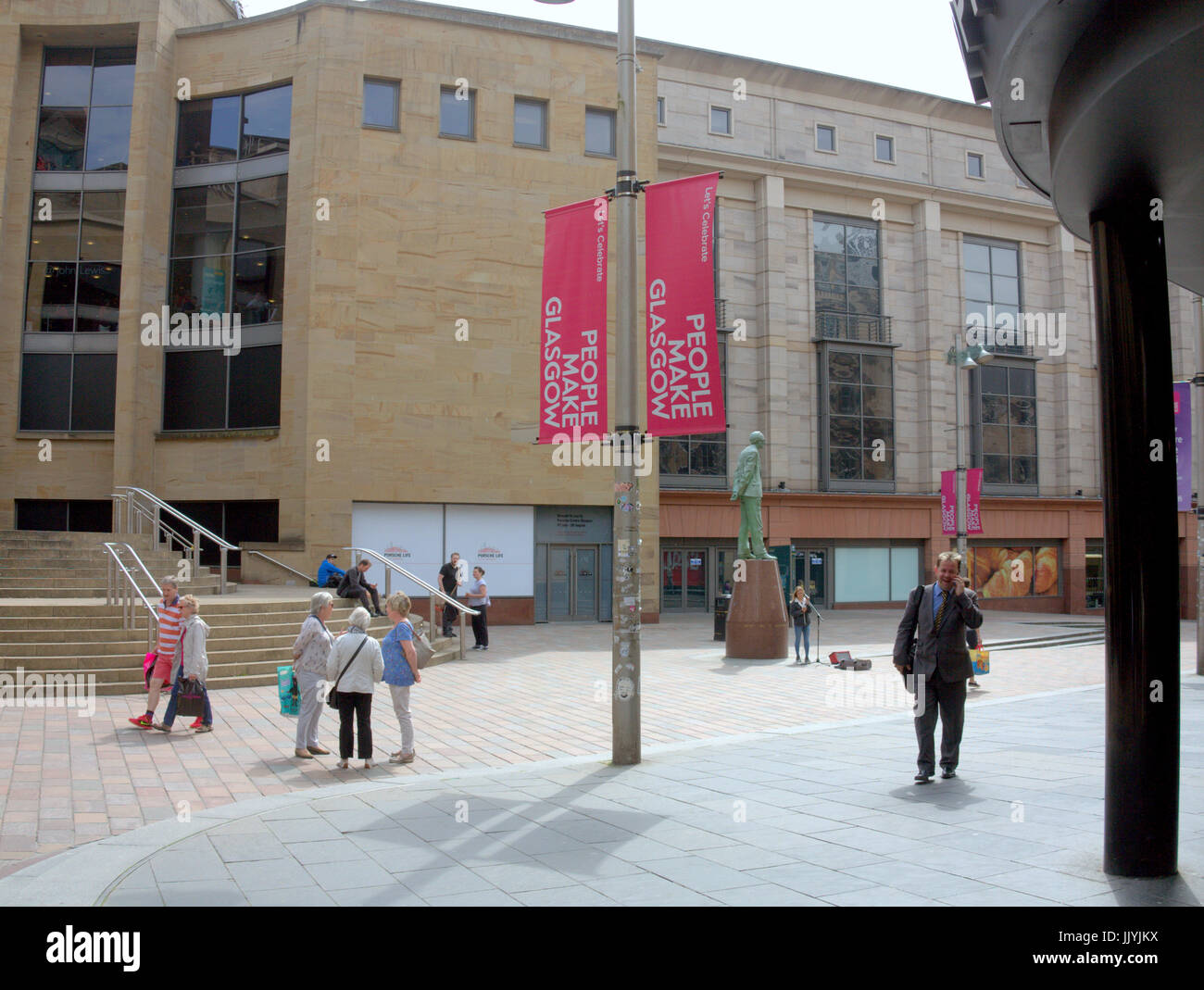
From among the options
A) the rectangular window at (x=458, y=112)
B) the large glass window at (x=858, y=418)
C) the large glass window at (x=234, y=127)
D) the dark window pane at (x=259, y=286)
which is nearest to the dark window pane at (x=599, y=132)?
the rectangular window at (x=458, y=112)

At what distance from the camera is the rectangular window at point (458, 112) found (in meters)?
26.7

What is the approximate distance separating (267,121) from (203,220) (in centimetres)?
325

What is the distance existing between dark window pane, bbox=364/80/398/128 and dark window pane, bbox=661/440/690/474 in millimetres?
12981

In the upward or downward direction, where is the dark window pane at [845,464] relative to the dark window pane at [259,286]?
downward

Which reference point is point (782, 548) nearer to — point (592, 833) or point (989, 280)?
point (989, 280)

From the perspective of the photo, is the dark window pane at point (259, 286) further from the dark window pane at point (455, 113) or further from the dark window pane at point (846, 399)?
the dark window pane at point (846, 399)

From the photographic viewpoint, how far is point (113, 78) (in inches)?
1089

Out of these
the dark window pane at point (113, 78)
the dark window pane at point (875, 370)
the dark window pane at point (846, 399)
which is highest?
the dark window pane at point (113, 78)

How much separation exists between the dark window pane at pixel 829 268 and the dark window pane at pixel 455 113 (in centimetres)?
1452

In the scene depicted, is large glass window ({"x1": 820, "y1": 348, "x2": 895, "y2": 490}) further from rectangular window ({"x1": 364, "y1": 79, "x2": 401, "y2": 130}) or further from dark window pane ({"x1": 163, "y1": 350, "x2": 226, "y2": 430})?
dark window pane ({"x1": 163, "y1": 350, "x2": 226, "y2": 430})

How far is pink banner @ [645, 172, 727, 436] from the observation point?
29.2 ft

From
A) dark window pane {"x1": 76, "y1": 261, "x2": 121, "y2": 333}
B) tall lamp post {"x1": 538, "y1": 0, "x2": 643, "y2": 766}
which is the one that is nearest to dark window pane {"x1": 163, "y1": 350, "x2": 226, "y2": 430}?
dark window pane {"x1": 76, "y1": 261, "x2": 121, "y2": 333}

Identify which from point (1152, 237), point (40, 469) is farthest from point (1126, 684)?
point (40, 469)

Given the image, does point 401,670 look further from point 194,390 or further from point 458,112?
point 458,112
